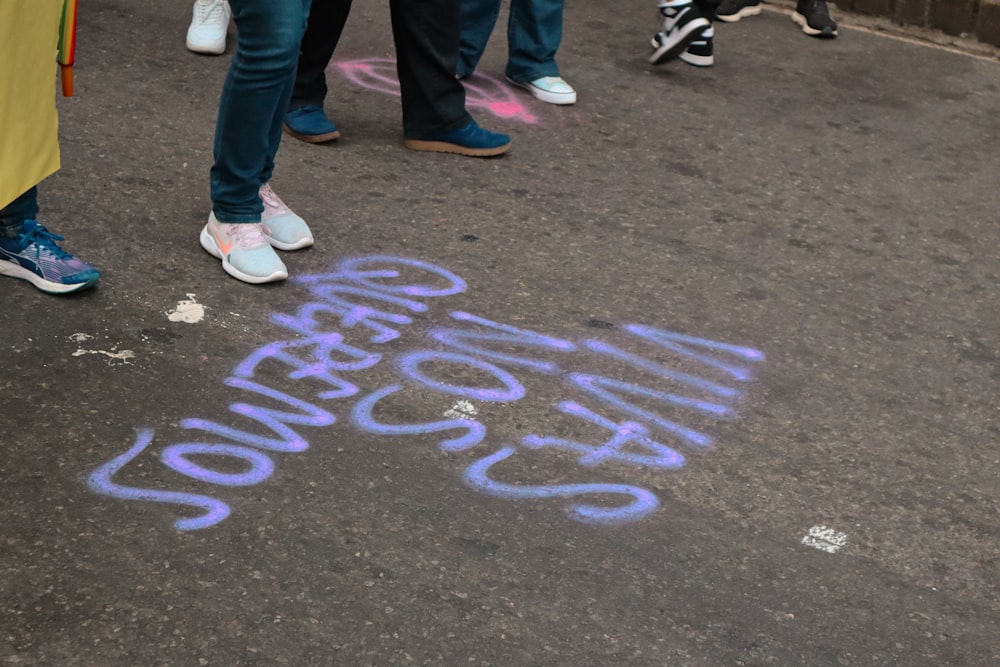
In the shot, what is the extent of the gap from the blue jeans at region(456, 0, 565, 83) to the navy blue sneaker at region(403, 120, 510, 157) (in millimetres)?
714

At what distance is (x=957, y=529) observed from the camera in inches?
107

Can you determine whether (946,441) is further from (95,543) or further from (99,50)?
(99,50)

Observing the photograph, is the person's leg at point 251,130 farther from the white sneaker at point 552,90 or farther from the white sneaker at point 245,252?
the white sneaker at point 552,90

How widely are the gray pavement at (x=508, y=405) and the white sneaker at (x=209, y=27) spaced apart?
0.09 metres

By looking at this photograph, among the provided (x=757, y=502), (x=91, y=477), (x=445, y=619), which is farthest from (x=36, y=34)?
(x=757, y=502)

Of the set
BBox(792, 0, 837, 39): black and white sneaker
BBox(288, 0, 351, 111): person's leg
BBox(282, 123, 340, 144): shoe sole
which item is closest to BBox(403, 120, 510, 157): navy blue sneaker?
BBox(282, 123, 340, 144): shoe sole

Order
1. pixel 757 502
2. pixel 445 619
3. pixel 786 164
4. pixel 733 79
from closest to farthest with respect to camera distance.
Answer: pixel 445 619 → pixel 757 502 → pixel 786 164 → pixel 733 79

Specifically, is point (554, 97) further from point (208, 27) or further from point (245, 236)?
point (245, 236)

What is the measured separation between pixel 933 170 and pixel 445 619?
3182 mm

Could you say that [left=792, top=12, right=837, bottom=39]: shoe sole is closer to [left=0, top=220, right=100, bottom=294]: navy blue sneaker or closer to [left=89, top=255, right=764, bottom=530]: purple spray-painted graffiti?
[left=89, top=255, right=764, bottom=530]: purple spray-painted graffiti

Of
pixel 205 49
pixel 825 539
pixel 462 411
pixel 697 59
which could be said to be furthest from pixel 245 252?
pixel 697 59

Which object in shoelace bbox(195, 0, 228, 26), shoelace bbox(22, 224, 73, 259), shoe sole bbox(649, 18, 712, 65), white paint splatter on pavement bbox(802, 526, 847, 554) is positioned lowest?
white paint splatter on pavement bbox(802, 526, 847, 554)

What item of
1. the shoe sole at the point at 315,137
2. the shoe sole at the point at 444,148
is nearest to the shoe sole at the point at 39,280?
the shoe sole at the point at 315,137

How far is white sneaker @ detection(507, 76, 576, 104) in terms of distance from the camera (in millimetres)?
4914
